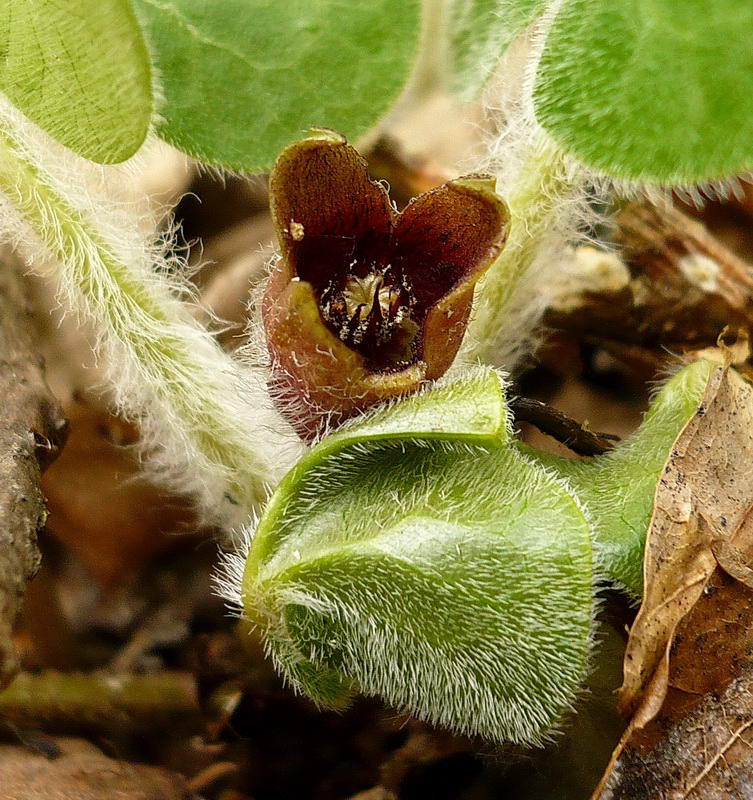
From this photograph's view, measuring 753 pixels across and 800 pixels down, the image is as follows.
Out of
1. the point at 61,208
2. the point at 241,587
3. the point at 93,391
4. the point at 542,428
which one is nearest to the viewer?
the point at 241,587

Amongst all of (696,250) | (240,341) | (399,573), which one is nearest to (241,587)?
(399,573)

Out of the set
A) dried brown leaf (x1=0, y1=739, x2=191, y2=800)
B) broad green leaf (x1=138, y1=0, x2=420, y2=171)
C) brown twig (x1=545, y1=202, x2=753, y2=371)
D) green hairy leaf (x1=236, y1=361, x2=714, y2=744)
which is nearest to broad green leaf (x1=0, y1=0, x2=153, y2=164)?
broad green leaf (x1=138, y1=0, x2=420, y2=171)

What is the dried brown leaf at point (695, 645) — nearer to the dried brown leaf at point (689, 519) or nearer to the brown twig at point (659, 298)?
the dried brown leaf at point (689, 519)

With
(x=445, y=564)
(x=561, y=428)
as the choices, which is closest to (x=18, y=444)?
(x=445, y=564)

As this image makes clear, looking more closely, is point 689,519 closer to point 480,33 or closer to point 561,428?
point 561,428

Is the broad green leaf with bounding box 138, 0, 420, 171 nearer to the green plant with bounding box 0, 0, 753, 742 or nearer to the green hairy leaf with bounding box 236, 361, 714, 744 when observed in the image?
the green plant with bounding box 0, 0, 753, 742

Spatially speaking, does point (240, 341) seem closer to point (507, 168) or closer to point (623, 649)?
point (507, 168)

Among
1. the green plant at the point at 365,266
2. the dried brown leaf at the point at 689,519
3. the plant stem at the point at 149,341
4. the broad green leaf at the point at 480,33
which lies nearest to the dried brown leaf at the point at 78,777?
the green plant at the point at 365,266
